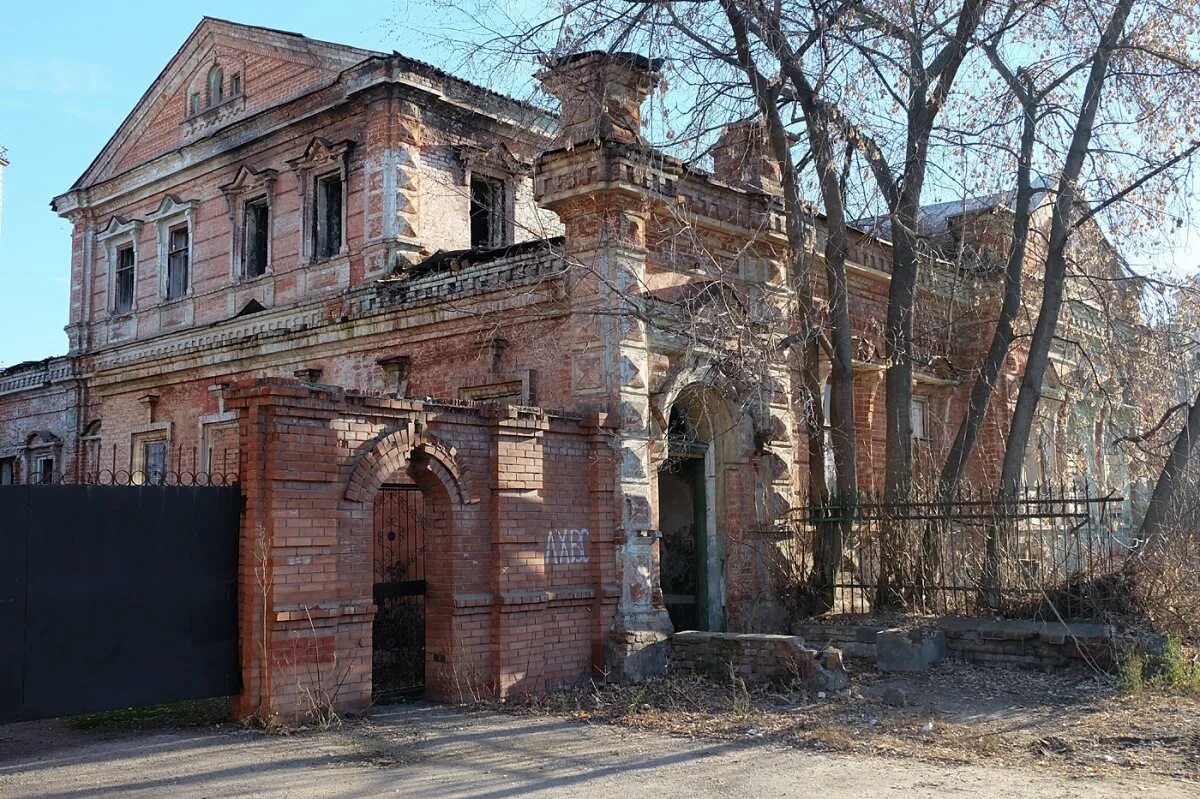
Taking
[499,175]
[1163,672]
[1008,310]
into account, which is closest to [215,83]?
[499,175]

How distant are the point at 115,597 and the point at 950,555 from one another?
8.23m

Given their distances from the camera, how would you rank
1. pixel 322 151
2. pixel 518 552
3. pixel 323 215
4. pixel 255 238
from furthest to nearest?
pixel 255 238 → pixel 323 215 → pixel 322 151 → pixel 518 552

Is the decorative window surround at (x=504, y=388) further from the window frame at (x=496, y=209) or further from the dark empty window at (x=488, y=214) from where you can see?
the dark empty window at (x=488, y=214)

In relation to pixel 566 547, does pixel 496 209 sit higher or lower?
higher

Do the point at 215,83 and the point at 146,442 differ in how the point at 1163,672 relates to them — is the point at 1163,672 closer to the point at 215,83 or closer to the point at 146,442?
the point at 146,442

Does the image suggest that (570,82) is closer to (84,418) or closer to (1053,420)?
(1053,420)

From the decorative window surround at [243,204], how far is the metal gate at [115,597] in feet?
36.0

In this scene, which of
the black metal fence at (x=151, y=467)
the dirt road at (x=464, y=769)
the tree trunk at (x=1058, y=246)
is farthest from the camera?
the black metal fence at (x=151, y=467)

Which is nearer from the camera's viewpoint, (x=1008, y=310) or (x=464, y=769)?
(x=464, y=769)

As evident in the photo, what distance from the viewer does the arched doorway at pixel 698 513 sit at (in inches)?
484

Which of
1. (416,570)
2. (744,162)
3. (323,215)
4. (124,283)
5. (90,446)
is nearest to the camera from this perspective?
(416,570)

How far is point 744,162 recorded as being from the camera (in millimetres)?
12555

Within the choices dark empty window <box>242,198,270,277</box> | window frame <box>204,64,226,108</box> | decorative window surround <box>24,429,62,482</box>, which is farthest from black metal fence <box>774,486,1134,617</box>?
decorative window surround <box>24,429,62,482</box>

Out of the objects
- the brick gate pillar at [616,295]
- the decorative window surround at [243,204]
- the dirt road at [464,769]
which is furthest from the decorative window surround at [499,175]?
the dirt road at [464,769]
